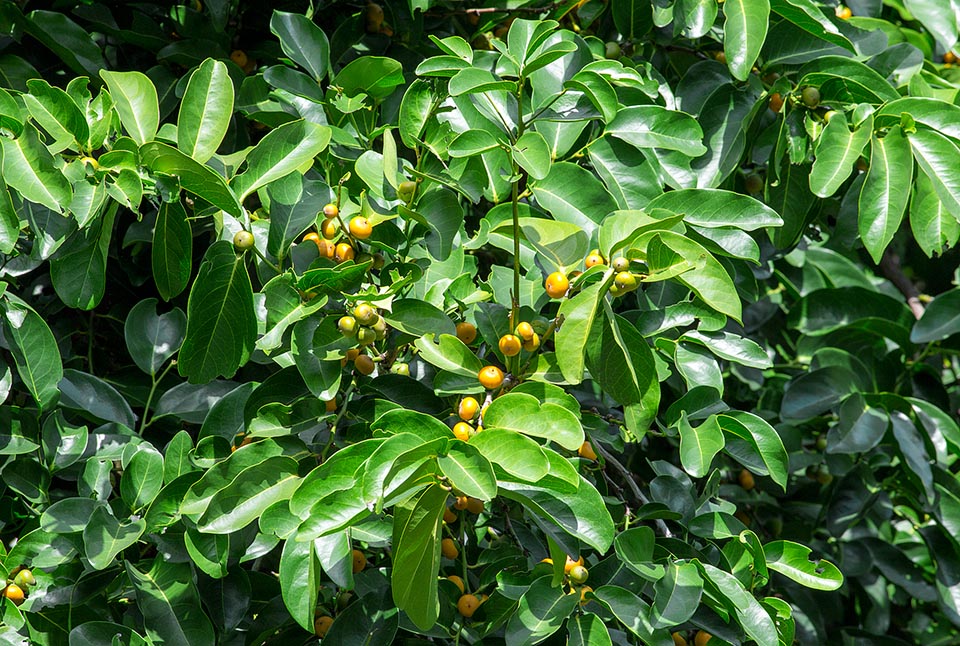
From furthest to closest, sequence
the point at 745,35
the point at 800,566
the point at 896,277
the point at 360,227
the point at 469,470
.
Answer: the point at 896,277 → the point at 745,35 → the point at 800,566 → the point at 360,227 → the point at 469,470

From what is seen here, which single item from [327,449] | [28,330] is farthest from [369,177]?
[28,330]

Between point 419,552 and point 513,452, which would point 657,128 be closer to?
point 513,452

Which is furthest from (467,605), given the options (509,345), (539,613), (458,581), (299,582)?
(509,345)

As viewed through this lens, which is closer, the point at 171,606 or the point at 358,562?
the point at 171,606

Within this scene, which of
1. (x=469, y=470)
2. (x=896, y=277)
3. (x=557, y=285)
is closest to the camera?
(x=469, y=470)

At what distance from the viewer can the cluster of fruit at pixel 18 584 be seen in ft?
4.28

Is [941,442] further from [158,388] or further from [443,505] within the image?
[158,388]

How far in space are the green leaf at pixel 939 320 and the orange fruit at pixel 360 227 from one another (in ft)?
4.25

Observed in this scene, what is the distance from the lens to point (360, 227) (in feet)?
4.37

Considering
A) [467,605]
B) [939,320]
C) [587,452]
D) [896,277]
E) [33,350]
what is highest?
[33,350]

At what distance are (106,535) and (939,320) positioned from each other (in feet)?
5.47

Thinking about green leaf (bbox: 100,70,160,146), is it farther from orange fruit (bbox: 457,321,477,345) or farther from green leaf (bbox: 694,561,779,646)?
green leaf (bbox: 694,561,779,646)

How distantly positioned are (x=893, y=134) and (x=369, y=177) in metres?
0.79

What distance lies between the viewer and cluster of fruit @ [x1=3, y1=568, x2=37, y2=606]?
1305 mm
